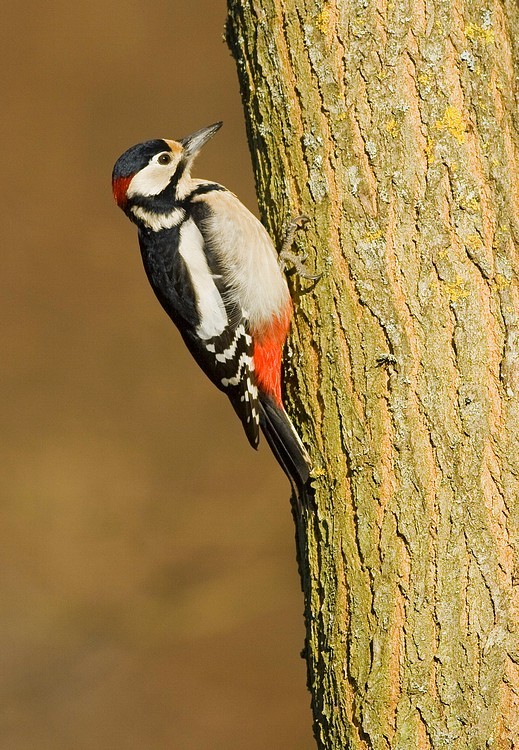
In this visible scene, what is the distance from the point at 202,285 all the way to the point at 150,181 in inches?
16.5

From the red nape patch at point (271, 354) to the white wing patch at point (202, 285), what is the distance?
0.17 meters

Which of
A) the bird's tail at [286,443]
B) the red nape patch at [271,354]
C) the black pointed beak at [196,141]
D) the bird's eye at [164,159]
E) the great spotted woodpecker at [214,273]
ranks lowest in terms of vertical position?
the bird's tail at [286,443]

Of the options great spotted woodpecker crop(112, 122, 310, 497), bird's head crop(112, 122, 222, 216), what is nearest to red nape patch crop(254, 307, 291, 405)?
great spotted woodpecker crop(112, 122, 310, 497)

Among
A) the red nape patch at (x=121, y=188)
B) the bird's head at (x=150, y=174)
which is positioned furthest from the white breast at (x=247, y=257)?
the red nape patch at (x=121, y=188)

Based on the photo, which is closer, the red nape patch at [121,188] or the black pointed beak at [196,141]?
the red nape patch at [121,188]

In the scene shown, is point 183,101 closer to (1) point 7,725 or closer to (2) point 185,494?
(2) point 185,494

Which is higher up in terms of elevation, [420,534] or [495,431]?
[495,431]

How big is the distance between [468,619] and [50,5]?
5.01 m

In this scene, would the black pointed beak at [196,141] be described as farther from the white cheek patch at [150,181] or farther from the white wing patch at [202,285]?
the white wing patch at [202,285]

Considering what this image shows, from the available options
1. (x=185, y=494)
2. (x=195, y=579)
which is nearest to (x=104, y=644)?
(x=195, y=579)

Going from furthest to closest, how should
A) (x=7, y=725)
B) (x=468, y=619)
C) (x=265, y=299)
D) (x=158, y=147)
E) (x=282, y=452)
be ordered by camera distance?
(x=7, y=725) < (x=158, y=147) < (x=265, y=299) < (x=282, y=452) < (x=468, y=619)

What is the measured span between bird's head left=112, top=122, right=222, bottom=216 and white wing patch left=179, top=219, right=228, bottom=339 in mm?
160

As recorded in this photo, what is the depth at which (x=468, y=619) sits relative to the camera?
2141 mm

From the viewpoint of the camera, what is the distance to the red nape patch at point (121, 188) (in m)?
3.09
